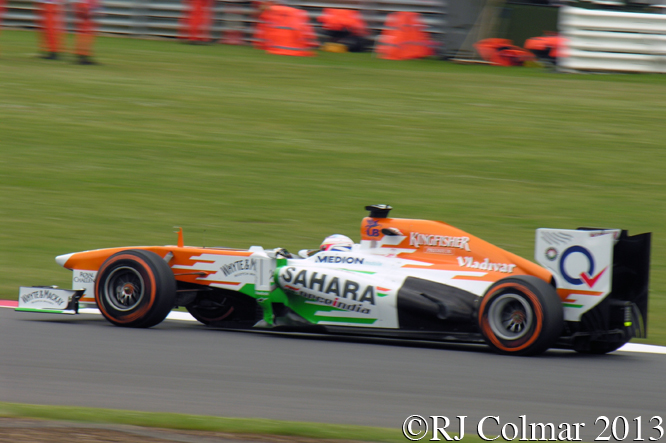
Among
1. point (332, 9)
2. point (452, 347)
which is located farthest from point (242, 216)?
point (332, 9)

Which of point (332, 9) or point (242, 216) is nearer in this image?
point (242, 216)

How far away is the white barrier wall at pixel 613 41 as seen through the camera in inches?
744

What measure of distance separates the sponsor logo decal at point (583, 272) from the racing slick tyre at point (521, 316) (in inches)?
9.5

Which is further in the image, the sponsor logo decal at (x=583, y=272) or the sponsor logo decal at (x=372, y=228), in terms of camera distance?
the sponsor logo decal at (x=372, y=228)

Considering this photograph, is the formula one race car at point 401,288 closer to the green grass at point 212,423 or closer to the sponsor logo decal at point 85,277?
the sponsor logo decal at point 85,277

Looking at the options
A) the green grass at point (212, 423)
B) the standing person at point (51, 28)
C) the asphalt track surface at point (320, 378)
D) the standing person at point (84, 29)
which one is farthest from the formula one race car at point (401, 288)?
the standing person at point (51, 28)

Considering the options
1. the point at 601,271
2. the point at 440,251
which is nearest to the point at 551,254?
the point at 601,271

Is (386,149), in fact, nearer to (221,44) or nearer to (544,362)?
(544,362)

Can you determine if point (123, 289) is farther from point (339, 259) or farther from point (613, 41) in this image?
point (613, 41)

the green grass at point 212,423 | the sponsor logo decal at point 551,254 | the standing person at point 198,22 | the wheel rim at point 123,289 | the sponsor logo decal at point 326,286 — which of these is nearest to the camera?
the green grass at point 212,423

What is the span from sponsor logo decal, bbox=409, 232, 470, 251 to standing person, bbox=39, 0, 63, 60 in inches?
577

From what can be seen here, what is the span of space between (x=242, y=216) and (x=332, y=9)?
13.3 meters

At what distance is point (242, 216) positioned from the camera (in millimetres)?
11453

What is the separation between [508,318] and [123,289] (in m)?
2.94
